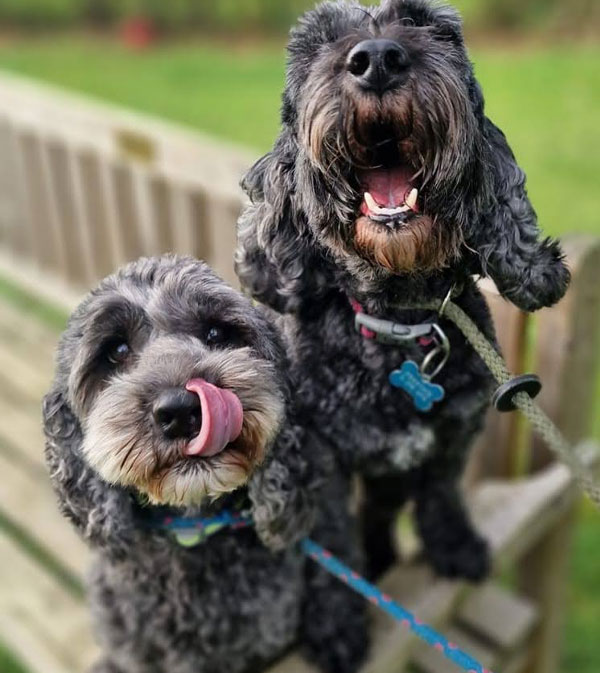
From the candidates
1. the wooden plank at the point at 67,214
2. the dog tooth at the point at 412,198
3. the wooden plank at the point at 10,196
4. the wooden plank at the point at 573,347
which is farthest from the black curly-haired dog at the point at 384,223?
the wooden plank at the point at 10,196

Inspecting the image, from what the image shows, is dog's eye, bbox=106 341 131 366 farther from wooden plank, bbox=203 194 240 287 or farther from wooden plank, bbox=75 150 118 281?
wooden plank, bbox=75 150 118 281

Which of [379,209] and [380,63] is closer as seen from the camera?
[380,63]

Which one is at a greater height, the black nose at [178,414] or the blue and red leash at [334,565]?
the black nose at [178,414]

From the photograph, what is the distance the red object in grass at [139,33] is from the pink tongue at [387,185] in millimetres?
8788

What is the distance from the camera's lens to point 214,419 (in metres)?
1.21

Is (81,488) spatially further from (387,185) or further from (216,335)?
(387,185)

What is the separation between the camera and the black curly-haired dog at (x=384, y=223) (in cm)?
119

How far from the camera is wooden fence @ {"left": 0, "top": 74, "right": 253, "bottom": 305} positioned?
2.86 metres

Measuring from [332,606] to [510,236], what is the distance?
87 centimetres

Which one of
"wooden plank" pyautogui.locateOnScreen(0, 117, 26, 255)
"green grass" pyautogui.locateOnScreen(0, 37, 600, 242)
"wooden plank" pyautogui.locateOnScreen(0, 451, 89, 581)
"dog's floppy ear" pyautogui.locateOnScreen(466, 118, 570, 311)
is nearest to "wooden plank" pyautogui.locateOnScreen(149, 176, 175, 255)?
"wooden plank" pyautogui.locateOnScreen(0, 451, 89, 581)

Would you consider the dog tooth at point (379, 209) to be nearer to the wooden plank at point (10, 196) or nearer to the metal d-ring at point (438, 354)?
the metal d-ring at point (438, 354)

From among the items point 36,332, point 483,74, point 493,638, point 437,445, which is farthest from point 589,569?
point 483,74

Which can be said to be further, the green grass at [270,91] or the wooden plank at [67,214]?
the green grass at [270,91]

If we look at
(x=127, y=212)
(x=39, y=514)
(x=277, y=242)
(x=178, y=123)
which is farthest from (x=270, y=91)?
(x=277, y=242)
